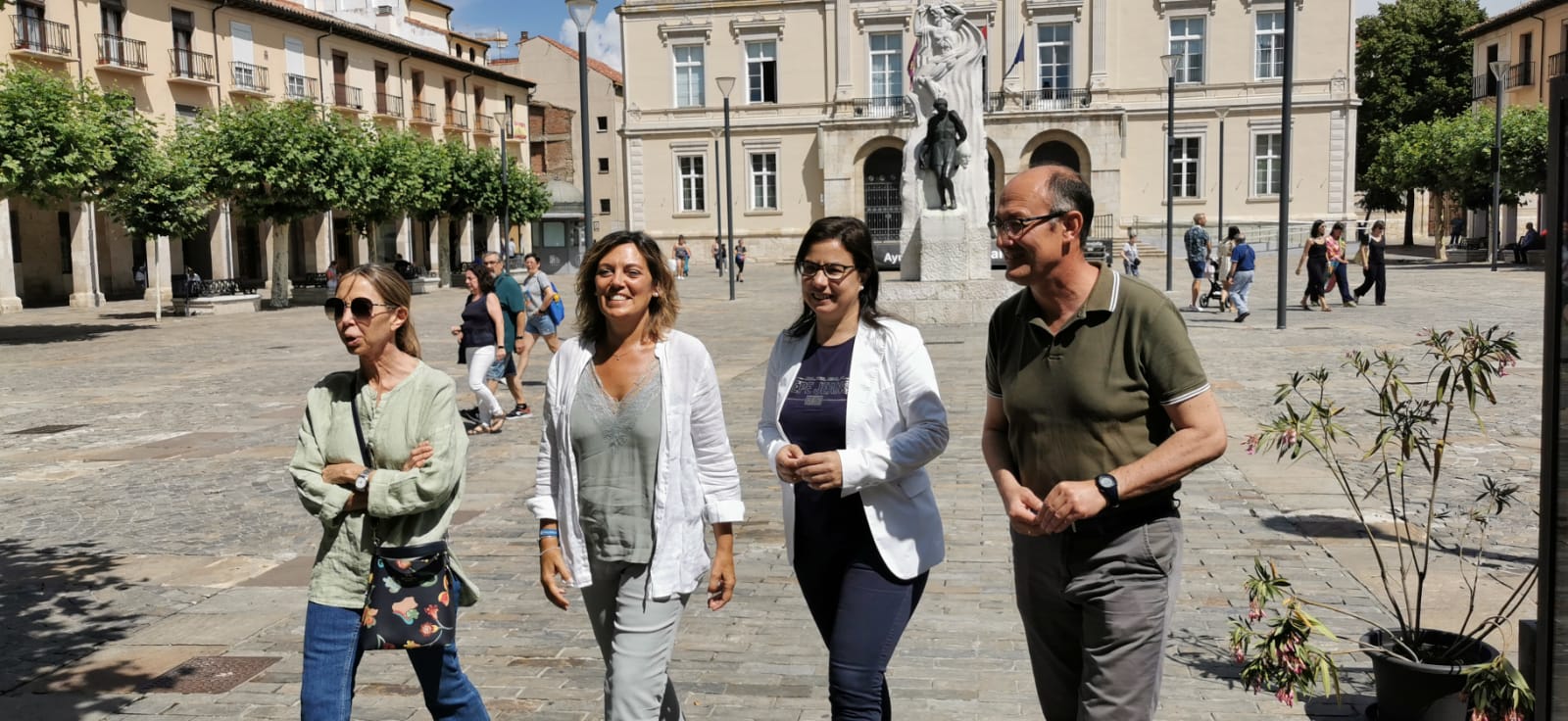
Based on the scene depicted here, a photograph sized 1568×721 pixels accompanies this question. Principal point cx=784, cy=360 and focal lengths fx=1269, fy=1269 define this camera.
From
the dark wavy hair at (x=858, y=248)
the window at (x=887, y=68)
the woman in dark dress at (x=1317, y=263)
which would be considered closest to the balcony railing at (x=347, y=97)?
the window at (x=887, y=68)

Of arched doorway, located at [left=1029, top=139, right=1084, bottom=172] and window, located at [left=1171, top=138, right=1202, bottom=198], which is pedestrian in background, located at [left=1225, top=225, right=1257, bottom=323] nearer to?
arched doorway, located at [left=1029, top=139, right=1084, bottom=172]

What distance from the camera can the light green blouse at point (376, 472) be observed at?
3.49m

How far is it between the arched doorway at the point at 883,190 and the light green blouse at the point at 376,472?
151ft

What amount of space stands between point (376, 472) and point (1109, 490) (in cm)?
196

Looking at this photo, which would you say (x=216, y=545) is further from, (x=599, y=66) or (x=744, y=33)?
A: (x=599, y=66)

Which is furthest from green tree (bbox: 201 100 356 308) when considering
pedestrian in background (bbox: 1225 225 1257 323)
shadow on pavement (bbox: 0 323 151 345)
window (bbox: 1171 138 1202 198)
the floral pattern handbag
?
the floral pattern handbag

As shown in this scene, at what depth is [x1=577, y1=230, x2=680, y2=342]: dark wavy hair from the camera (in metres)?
3.58

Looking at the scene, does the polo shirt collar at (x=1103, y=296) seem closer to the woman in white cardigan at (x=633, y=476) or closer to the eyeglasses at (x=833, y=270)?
the eyeglasses at (x=833, y=270)

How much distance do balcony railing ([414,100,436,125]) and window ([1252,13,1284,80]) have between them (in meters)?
33.1

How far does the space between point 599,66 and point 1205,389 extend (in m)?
72.4

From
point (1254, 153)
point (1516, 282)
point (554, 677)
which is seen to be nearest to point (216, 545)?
point (554, 677)

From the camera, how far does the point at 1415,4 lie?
193ft

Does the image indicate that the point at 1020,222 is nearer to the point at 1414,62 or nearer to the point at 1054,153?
the point at 1054,153

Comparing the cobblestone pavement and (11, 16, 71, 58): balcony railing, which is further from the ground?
(11, 16, 71, 58): balcony railing
